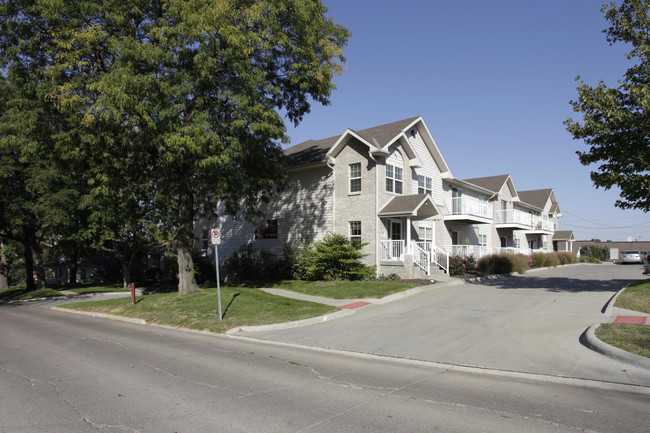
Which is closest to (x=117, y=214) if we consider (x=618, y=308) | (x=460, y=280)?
(x=460, y=280)

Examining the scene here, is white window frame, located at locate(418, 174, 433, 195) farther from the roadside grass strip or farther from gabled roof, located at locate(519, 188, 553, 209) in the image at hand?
gabled roof, located at locate(519, 188, 553, 209)

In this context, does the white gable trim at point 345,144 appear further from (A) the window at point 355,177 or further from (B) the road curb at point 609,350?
(B) the road curb at point 609,350

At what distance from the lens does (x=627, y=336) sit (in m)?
8.77

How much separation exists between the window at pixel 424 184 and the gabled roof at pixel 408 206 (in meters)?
3.57

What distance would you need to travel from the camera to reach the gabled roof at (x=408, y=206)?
21.2 metres

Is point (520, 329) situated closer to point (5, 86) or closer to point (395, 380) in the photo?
point (395, 380)

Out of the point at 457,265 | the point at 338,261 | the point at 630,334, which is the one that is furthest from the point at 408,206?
the point at 630,334

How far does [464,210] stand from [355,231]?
9171 millimetres

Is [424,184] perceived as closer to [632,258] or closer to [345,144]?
[345,144]

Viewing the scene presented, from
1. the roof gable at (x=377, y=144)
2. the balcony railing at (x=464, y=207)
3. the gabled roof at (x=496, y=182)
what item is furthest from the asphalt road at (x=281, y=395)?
the gabled roof at (x=496, y=182)

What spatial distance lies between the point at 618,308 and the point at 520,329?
11.4ft

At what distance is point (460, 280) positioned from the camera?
2106cm

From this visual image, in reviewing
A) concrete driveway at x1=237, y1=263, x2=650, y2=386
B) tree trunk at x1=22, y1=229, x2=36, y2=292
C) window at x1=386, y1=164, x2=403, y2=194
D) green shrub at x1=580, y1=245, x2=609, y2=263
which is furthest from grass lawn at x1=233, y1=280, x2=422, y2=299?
green shrub at x1=580, y1=245, x2=609, y2=263

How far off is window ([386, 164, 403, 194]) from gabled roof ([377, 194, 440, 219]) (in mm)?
750
